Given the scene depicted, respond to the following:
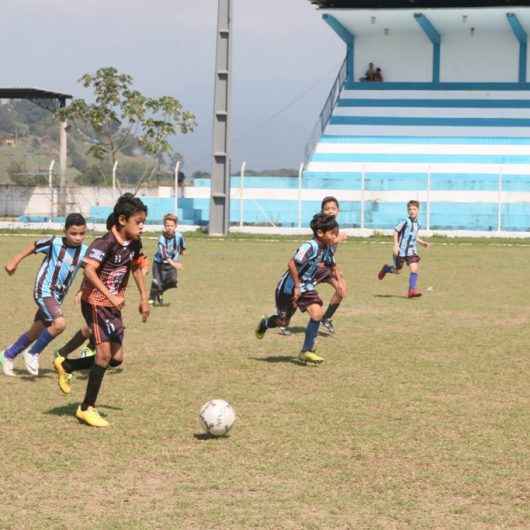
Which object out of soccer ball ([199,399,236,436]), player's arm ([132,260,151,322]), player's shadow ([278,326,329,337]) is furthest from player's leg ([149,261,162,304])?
soccer ball ([199,399,236,436])

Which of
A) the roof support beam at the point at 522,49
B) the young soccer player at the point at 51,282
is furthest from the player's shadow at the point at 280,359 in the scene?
the roof support beam at the point at 522,49

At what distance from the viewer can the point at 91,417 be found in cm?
803

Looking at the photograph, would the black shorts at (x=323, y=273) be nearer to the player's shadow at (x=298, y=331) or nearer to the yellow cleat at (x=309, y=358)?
the player's shadow at (x=298, y=331)

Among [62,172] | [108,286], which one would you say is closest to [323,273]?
[108,286]

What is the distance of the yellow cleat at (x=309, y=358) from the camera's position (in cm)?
1105

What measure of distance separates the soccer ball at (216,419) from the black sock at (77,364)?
2012 mm

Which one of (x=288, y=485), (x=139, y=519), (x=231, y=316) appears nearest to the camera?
(x=139, y=519)

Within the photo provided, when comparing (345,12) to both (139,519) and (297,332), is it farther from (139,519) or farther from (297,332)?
(139,519)

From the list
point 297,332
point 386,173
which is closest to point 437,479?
point 297,332

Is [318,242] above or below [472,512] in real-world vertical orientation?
above

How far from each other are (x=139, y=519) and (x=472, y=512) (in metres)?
1.71

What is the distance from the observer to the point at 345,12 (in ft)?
163

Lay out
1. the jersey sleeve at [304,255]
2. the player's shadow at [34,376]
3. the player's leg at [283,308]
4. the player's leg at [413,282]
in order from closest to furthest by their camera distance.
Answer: the player's shadow at [34,376] < the jersey sleeve at [304,255] < the player's leg at [283,308] < the player's leg at [413,282]

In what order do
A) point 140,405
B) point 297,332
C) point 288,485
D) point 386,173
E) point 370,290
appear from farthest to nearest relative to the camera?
1. point 386,173
2. point 370,290
3. point 297,332
4. point 140,405
5. point 288,485
